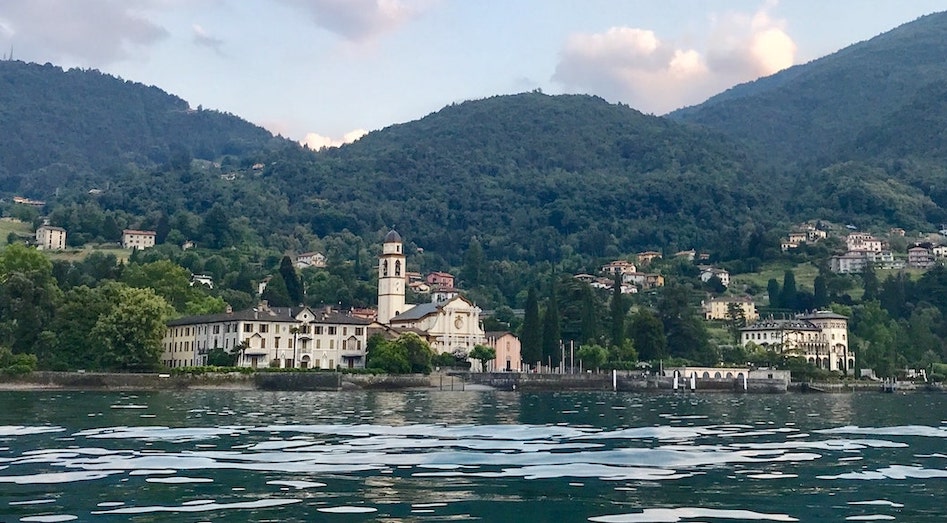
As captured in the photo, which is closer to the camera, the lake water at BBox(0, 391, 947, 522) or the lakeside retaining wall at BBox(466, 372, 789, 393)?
the lake water at BBox(0, 391, 947, 522)

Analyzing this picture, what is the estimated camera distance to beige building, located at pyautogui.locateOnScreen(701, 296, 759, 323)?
181 meters

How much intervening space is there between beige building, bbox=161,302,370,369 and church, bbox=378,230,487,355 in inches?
438

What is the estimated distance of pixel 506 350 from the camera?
13275 cm

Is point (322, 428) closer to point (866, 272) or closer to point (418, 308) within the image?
point (418, 308)

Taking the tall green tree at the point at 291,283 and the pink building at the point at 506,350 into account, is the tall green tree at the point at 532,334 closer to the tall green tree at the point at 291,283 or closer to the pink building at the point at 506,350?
the pink building at the point at 506,350

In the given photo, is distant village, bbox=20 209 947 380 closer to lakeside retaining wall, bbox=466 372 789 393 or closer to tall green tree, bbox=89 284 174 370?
lakeside retaining wall, bbox=466 372 789 393

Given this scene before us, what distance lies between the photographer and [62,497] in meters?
20.0

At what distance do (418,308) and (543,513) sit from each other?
4742 inches

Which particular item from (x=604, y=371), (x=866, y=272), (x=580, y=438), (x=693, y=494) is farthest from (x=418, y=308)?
(x=693, y=494)

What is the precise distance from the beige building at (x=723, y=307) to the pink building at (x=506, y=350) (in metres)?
55.7

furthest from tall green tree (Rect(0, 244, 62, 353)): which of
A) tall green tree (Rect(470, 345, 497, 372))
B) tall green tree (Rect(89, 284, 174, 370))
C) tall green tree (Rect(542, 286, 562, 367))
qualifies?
tall green tree (Rect(542, 286, 562, 367))

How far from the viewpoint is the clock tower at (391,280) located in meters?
141

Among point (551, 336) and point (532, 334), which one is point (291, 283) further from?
point (551, 336)

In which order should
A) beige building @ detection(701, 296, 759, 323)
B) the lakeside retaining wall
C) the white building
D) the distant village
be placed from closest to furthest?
the lakeside retaining wall
the distant village
the white building
beige building @ detection(701, 296, 759, 323)
